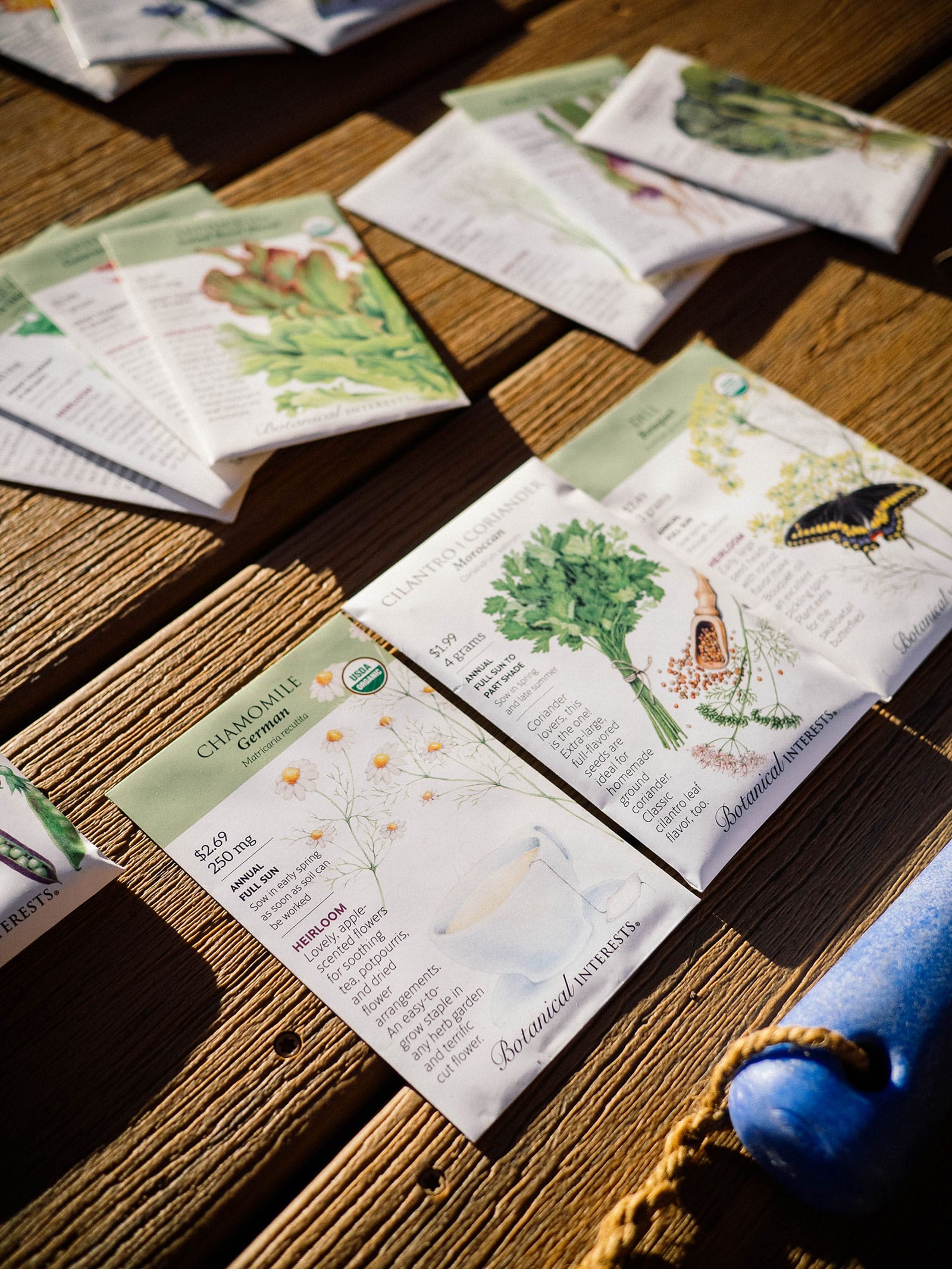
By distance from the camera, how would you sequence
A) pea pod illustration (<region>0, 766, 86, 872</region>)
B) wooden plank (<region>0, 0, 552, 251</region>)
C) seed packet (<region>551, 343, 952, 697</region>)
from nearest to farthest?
pea pod illustration (<region>0, 766, 86, 872</region>) < seed packet (<region>551, 343, 952, 697</region>) < wooden plank (<region>0, 0, 552, 251</region>)

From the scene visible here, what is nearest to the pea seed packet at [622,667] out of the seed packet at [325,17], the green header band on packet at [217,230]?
the green header band on packet at [217,230]

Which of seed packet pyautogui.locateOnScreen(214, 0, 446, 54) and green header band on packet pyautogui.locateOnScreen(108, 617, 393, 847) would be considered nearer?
green header band on packet pyautogui.locateOnScreen(108, 617, 393, 847)

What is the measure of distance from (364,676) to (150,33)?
2.83 feet

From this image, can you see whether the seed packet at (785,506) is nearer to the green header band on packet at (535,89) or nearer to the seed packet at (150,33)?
the green header band on packet at (535,89)

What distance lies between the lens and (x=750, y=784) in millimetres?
515

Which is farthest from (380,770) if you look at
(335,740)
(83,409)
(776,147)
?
(776,147)

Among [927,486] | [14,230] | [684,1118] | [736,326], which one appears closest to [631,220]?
[736,326]

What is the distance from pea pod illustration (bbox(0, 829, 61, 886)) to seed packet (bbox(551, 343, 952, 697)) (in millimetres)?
437

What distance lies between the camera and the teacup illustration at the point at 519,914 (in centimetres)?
46

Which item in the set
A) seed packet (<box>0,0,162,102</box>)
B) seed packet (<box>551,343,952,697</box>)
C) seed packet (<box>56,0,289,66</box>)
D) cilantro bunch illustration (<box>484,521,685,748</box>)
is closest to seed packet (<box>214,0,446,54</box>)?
seed packet (<box>56,0,289,66</box>)

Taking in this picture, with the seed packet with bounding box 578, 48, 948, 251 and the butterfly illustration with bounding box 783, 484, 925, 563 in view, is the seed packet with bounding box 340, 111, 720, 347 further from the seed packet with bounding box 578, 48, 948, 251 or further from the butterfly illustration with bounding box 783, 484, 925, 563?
the butterfly illustration with bounding box 783, 484, 925, 563

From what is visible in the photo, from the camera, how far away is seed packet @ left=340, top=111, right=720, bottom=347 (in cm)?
75

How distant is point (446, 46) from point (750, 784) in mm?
940

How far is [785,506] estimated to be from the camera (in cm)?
63
